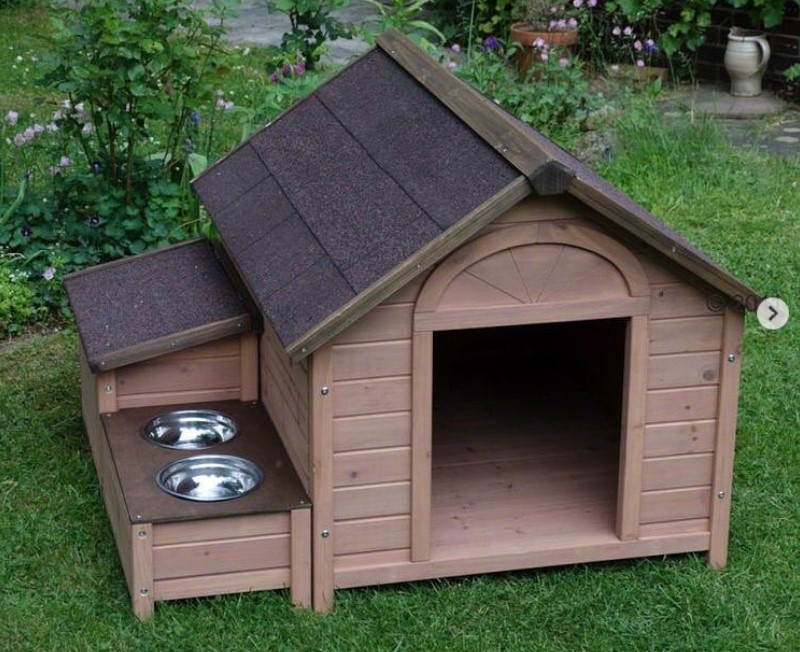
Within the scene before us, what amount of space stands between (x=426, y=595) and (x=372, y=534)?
0.25 meters

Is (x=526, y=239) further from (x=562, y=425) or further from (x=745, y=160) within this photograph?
(x=745, y=160)

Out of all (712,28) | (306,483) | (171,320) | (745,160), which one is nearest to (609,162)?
(745,160)

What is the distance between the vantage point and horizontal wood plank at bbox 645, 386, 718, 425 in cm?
432

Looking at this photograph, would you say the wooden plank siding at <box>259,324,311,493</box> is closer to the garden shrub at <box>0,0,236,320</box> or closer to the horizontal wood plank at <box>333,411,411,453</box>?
the horizontal wood plank at <box>333,411,411,453</box>

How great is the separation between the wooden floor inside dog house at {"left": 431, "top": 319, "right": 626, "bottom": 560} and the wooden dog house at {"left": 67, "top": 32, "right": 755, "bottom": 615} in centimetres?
1

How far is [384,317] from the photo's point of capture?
4.05m

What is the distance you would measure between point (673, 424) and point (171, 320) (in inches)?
63.4

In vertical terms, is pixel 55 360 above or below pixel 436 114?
below

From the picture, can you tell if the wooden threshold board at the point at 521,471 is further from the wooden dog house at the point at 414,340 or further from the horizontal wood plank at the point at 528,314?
the horizontal wood plank at the point at 528,314

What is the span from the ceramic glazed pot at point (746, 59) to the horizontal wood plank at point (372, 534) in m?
6.17

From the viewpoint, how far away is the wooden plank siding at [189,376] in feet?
16.1

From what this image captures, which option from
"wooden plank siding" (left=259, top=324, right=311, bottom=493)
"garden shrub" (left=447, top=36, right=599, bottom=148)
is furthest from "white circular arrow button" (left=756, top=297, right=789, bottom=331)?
"garden shrub" (left=447, top=36, right=599, bottom=148)

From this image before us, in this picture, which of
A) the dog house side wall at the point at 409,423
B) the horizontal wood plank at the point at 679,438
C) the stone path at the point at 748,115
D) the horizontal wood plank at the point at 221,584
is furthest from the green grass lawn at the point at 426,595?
the stone path at the point at 748,115

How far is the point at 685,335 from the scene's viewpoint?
4.27 metres
